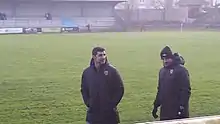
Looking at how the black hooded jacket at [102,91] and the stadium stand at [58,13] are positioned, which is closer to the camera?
the black hooded jacket at [102,91]

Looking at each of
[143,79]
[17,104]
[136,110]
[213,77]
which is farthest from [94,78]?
[213,77]

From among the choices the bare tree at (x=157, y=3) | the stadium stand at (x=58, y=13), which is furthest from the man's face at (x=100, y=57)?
the bare tree at (x=157, y=3)

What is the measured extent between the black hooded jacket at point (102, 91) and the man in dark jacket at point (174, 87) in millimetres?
706

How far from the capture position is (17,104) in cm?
1134

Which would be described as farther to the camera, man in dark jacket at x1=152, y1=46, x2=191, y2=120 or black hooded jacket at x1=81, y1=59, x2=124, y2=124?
man in dark jacket at x1=152, y1=46, x2=191, y2=120

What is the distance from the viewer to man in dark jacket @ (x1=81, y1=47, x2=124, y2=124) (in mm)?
6145

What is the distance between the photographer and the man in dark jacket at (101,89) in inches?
242

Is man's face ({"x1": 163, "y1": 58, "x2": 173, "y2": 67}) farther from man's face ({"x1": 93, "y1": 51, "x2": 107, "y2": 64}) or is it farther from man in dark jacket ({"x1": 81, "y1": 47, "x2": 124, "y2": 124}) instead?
man's face ({"x1": 93, "y1": 51, "x2": 107, "y2": 64})

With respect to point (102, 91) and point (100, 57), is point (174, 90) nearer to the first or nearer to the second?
point (102, 91)

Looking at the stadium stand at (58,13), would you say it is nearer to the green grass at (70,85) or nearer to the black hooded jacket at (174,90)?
the green grass at (70,85)

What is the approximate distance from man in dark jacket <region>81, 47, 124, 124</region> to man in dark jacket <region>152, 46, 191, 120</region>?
0.71 meters

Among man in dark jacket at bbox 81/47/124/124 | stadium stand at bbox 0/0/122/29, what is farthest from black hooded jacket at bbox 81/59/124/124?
stadium stand at bbox 0/0/122/29

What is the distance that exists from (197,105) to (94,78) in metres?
5.67

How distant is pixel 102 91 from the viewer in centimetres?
624
